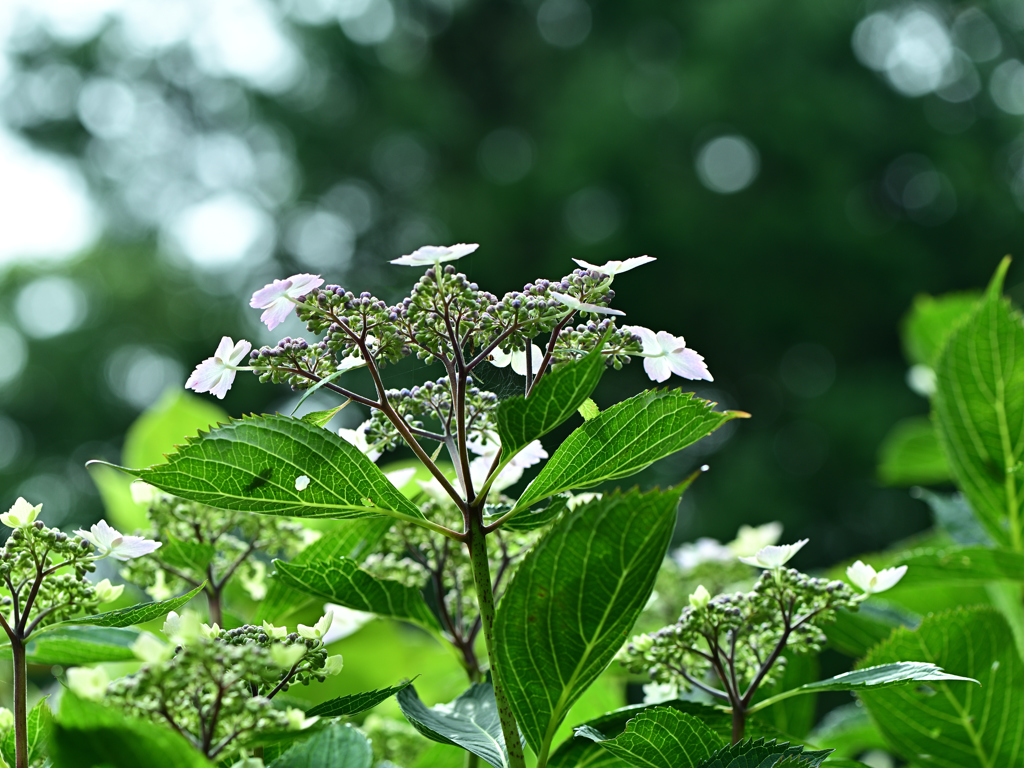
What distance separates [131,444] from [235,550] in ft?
1.68

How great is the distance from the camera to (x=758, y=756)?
50 centimetres

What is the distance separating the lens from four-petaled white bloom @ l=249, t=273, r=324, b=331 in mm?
517

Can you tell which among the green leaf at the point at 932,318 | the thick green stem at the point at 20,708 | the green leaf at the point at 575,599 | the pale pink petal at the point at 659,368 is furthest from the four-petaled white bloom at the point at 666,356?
the green leaf at the point at 932,318

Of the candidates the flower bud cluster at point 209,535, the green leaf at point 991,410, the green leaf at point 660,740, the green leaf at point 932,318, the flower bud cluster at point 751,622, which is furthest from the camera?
the green leaf at point 932,318

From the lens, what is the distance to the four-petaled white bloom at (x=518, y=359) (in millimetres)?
577

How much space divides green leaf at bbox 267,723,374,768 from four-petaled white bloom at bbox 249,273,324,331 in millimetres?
239

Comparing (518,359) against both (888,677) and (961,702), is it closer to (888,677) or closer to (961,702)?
(888,677)

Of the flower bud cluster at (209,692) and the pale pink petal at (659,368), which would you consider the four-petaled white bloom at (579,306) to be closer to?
the pale pink petal at (659,368)

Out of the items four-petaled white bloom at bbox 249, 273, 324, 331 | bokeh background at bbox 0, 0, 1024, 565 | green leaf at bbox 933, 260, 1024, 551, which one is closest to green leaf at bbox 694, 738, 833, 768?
four-petaled white bloom at bbox 249, 273, 324, 331

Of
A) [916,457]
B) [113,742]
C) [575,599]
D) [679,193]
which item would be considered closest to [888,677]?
[575,599]

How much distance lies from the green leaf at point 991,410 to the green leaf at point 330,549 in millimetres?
632

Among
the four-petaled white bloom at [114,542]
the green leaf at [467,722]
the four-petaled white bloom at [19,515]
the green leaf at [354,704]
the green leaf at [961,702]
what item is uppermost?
the four-petaled white bloom at [19,515]

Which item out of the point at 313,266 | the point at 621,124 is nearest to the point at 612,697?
the point at 621,124

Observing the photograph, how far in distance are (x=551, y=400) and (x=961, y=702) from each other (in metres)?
0.47
